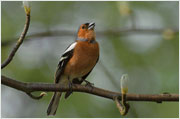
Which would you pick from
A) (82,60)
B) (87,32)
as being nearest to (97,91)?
(82,60)

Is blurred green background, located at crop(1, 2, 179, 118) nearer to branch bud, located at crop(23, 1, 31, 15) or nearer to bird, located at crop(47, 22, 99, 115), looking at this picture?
bird, located at crop(47, 22, 99, 115)

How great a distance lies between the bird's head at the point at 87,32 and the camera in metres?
6.68

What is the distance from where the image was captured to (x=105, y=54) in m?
8.53

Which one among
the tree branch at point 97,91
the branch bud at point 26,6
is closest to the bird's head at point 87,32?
the tree branch at point 97,91

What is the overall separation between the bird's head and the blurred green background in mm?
198

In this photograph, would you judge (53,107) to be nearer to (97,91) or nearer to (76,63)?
(76,63)

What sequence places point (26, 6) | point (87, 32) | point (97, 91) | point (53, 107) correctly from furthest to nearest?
1. point (87, 32)
2. point (53, 107)
3. point (97, 91)
4. point (26, 6)

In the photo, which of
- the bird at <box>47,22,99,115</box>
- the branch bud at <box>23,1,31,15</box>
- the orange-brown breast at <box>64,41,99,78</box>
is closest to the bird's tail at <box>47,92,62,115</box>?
the bird at <box>47,22,99,115</box>

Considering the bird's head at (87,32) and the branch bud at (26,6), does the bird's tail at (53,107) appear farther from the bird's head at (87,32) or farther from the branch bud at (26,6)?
the branch bud at (26,6)

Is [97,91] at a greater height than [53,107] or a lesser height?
greater

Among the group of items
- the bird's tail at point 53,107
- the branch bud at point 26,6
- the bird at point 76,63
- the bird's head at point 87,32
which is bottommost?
the bird's tail at point 53,107

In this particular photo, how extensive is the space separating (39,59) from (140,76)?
107 inches

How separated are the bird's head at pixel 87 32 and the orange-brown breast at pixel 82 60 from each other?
34 centimetres

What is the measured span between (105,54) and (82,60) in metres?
2.42
